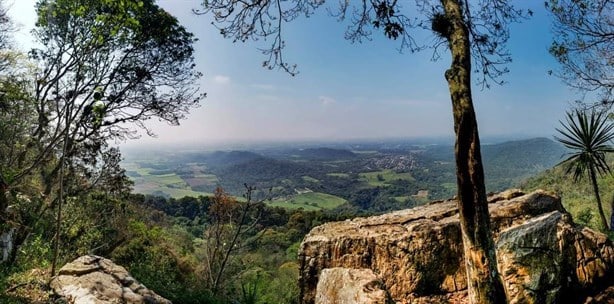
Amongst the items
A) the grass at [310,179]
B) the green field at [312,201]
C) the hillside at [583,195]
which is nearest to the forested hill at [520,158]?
the green field at [312,201]

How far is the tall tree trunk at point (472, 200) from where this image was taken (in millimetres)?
3277

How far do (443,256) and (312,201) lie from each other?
240 ft

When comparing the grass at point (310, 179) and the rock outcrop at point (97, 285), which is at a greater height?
the rock outcrop at point (97, 285)

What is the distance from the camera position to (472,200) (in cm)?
335

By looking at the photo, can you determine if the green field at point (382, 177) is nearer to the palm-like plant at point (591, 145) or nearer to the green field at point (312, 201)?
the green field at point (312, 201)

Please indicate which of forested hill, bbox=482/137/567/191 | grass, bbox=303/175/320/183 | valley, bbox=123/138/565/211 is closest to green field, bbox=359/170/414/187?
valley, bbox=123/138/565/211

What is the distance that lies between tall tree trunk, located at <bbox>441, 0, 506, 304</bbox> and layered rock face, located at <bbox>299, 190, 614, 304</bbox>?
38.5 inches

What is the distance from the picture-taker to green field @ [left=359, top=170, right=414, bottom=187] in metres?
109

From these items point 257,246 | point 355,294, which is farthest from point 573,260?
point 257,246

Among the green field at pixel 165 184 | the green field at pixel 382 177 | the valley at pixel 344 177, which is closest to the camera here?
the green field at pixel 165 184

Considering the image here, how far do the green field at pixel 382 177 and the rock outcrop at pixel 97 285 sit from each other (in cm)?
10153

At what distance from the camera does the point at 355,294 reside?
3.89 m

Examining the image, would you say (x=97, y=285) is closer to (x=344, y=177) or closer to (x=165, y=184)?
(x=165, y=184)

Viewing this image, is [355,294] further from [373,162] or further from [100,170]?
[373,162]
